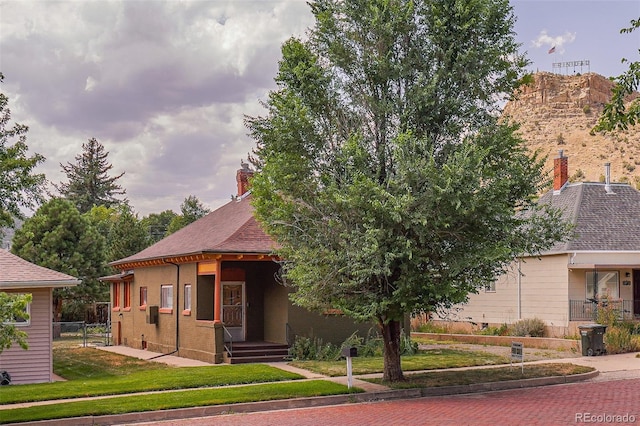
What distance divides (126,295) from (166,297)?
22.5 ft

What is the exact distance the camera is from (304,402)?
51.2 feet

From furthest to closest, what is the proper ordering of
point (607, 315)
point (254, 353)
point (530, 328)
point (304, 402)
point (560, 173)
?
1. point (560, 173)
2. point (530, 328)
3. point (607, 315)
4. point (254, 353)
5. point (304, 402)

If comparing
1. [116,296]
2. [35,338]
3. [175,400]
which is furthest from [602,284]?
[116,296]

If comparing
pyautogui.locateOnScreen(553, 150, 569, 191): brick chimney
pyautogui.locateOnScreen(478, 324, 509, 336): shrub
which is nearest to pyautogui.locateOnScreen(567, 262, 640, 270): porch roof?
pyautogui.locateOnScreen(478, 324, 509, 336): shrub

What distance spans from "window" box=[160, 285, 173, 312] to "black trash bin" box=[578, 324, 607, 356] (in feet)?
47.4

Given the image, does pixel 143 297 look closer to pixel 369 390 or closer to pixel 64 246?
pixel 64 246

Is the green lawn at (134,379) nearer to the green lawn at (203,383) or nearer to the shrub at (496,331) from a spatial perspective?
the green lawn at (203,383)

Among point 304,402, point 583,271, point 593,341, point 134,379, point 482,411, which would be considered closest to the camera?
point 482,411

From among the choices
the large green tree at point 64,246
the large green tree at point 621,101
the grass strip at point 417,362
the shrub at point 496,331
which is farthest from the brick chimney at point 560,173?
the large green tree at point 64,246

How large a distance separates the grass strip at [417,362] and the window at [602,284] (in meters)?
7.60

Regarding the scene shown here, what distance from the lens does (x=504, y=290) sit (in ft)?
110

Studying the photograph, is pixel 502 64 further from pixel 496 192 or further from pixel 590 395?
pixel 590 395

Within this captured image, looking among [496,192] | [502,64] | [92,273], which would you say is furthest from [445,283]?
[92,273]

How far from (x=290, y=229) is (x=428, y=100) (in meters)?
4.34
